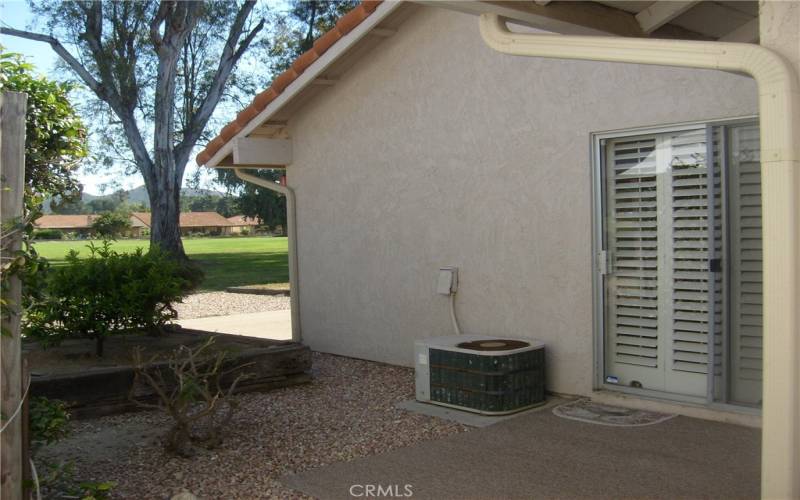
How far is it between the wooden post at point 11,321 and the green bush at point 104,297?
152 inches

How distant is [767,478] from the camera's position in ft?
9.87

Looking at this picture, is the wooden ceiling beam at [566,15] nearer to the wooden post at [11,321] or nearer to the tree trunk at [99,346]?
the wooden post at [11,321]

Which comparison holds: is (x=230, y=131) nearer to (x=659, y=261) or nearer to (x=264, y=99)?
(x=264, y=99)

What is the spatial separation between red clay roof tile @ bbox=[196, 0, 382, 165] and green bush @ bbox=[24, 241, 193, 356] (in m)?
2.13

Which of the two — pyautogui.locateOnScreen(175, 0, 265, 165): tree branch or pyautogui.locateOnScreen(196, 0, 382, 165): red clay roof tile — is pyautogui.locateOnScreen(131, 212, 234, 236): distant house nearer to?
pyautogui.locateOnScreen(175, 0, 265, 165): tree branch

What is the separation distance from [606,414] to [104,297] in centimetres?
504

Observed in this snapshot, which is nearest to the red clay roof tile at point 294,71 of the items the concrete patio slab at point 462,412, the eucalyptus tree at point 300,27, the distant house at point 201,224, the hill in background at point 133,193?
the hill in background at point 133,193

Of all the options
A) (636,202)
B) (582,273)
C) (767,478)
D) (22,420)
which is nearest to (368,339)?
(582,273)

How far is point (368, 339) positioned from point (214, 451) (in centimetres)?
364

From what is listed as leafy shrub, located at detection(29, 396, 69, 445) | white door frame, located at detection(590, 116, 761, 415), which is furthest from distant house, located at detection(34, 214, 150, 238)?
leafy shrub, located at detection(29, 396, 69, 445)

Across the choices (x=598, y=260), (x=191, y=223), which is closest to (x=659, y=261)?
(x=598, y=260)

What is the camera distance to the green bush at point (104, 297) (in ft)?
25.3

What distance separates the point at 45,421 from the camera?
4.21 metres

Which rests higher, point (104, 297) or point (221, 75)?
point (221, 75)
